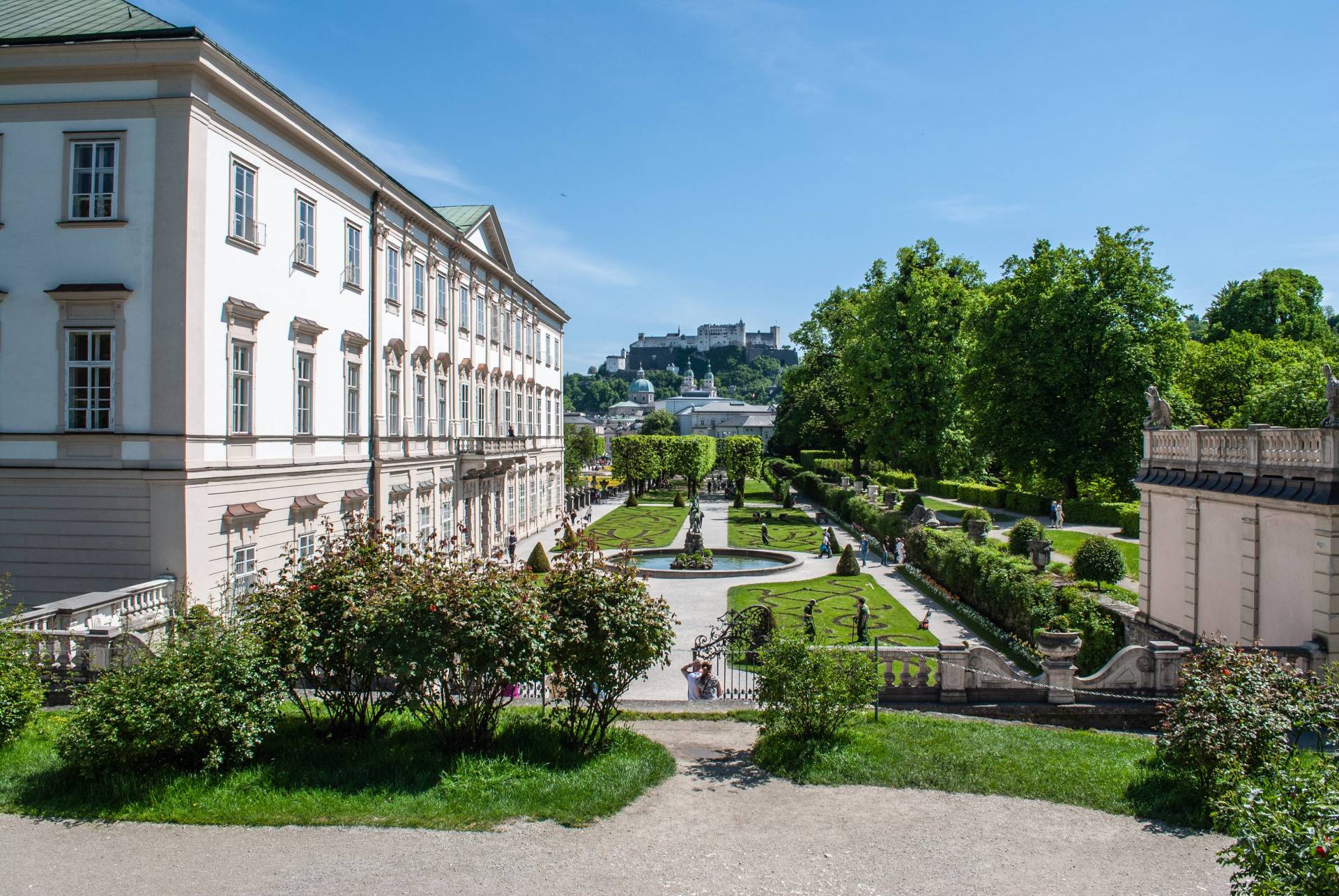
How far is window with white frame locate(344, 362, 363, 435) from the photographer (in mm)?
24266

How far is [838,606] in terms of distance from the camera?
Result: 26.7 metres

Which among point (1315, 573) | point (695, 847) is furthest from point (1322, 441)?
point (695, 847)

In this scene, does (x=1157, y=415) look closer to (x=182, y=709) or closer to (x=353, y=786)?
(x=353, y=786)

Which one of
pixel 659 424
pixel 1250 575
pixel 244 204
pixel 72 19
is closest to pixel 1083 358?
pixel 1250 575

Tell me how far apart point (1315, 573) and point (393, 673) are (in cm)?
1337

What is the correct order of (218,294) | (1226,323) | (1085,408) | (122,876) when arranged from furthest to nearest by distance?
(1226,323) < (1085,408) < (218,294) < (122,876)

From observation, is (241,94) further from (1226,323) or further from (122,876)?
(1226,323)

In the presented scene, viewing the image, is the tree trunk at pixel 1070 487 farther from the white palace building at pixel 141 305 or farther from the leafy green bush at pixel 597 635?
the leafy green bush at pixel 597 635

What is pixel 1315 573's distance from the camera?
1342 cm

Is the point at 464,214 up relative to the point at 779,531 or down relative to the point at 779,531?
up

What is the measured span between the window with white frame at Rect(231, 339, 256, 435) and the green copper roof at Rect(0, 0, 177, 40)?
6255mm

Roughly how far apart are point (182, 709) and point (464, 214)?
2912 cm

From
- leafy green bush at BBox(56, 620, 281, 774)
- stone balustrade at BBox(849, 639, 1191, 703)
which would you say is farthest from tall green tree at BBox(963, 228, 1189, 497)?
leafy green bush at BBox(56, 620, 281, 774)

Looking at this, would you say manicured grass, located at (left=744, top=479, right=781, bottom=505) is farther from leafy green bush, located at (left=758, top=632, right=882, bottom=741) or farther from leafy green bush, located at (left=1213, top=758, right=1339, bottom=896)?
leafy green bush, located at (left=1213, top=758, right=1339, bottom=896)
